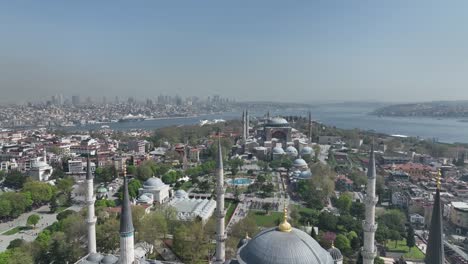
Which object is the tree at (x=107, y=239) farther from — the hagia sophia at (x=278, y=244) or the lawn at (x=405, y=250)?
the lawn at (x=405, y=250)

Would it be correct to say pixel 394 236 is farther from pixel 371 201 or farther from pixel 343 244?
pixel 371 201

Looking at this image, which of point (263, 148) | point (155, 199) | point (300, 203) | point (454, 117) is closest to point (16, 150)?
point (155, 199)

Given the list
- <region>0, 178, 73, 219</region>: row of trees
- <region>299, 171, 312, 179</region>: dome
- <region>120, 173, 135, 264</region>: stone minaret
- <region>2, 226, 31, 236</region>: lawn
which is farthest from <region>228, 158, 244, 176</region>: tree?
<region>120, 173, 135, 264</region>: stone minaret

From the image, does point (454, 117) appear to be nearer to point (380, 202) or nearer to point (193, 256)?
point (380, 202)

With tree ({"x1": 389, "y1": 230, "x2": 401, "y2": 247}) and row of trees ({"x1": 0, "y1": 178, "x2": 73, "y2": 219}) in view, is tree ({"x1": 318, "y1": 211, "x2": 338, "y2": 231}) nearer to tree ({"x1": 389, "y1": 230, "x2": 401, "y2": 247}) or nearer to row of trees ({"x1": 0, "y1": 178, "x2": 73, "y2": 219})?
tree ({"x1": 389, "y1": 230, "x2": 401, "y2": 247})

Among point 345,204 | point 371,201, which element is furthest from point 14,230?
point 345,204
